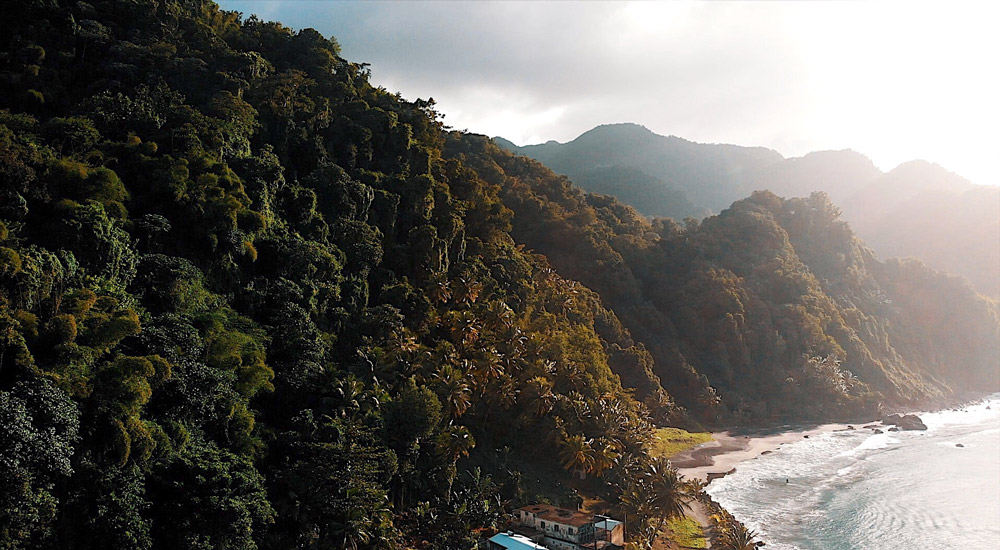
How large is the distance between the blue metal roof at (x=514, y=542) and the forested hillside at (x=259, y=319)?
244cm

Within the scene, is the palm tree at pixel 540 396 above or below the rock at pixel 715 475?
above

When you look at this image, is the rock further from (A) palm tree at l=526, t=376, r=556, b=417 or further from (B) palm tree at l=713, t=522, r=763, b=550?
(A) palm tree at l=526, t=376, r=556, b=417

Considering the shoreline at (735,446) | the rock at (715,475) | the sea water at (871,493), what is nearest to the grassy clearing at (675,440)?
the shoreline at (735,446)

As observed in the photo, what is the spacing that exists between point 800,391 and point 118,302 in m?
106

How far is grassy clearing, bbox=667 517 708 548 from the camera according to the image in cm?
4169

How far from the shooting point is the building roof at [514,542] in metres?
34.1

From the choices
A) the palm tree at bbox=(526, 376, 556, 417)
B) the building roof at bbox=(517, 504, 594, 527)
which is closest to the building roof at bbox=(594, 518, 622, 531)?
the building roof at bbox=(517, 504, 594, 527)

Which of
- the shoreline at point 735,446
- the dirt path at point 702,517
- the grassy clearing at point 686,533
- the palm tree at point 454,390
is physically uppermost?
the palm tree at point 454,390

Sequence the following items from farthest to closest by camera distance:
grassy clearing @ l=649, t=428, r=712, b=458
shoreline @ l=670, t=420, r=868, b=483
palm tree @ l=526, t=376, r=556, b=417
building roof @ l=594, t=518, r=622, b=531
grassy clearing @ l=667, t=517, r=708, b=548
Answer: grassy clearing @ l=649, t=428, r=712, b=458, shoreline @ l=670, t=420, r=868, b=483, palm tree @ l=526, t=376, r=556, b=417, grassy clearing @ l=667, t=517, r=708, b=548, building roof @ l=594, t=518, r=622, b=531

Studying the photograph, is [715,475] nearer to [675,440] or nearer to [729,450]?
[675,440]

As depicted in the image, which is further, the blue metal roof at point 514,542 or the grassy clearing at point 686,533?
the grassy clearing at point 686,533

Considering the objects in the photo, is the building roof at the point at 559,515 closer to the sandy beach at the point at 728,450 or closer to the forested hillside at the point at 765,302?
the sandy beach at the point at 728,450

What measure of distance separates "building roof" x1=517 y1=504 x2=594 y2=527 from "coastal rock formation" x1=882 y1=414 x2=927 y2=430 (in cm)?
Answer: 8180

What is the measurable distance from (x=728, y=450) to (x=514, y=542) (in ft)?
169
